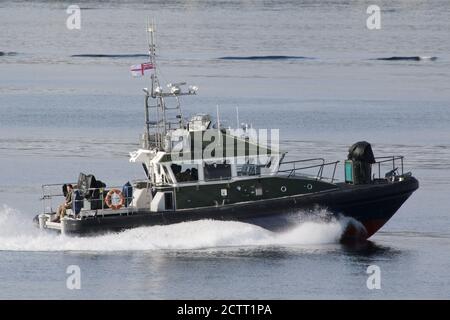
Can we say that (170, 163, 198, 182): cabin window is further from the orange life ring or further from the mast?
the orange life ring

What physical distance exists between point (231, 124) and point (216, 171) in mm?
24400

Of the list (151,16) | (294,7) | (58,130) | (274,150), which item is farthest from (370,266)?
(294,7)

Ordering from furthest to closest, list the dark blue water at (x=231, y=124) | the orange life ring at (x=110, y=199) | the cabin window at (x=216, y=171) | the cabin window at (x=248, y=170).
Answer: the cabin window at (x=248, y=170)
the cabin window at (x=216, y=171)
the orange life ring at (x=110, y=199)
the dark blue water at (x=231, y=124)

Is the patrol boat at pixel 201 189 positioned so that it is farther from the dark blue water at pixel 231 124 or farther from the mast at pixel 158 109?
the dark blue water at pixel 231 124

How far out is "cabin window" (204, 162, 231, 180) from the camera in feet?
121

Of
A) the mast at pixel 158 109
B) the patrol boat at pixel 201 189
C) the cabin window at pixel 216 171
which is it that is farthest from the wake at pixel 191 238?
the mast at pixel 158 109

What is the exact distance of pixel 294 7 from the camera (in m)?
181

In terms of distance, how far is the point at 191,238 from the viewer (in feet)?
121

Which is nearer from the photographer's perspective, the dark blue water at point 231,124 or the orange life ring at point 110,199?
the dark blue water at point 231,124

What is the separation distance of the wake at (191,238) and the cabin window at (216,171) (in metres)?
1.28

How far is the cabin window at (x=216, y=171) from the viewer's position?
37.0m

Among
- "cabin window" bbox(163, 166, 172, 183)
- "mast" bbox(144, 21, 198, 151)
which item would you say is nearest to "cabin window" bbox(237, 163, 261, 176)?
"cabin window" bbox(163, 166, 172, 183)

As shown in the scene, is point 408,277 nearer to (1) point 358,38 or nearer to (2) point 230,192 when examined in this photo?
(2) point 230,192

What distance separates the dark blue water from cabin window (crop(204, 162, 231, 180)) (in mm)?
1336
